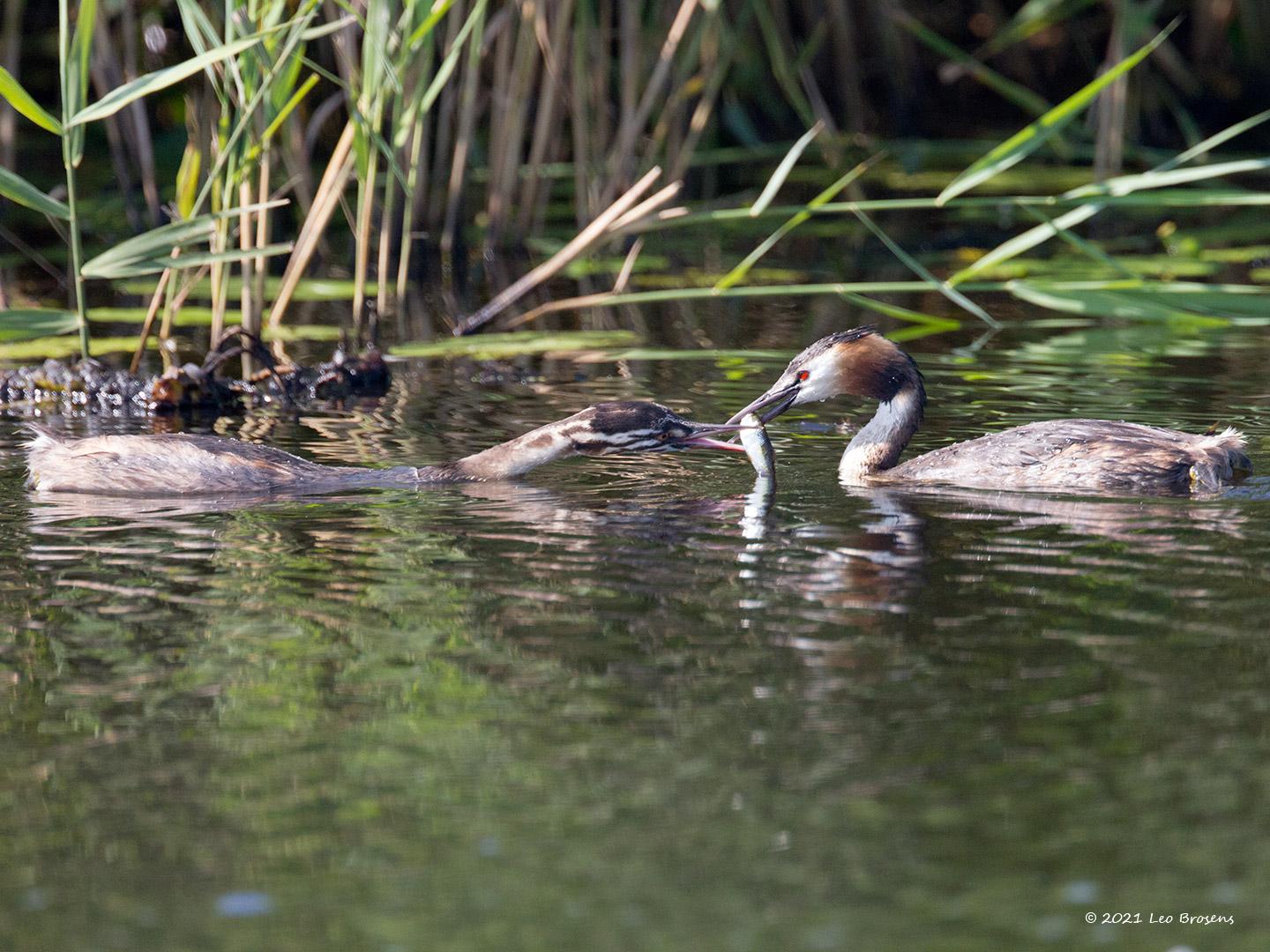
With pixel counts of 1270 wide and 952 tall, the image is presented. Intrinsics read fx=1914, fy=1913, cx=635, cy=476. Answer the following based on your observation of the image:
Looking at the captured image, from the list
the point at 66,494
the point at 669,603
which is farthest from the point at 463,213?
the point at 669,603

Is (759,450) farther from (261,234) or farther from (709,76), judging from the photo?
(709,76)

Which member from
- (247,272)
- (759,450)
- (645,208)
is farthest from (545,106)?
(759,450)

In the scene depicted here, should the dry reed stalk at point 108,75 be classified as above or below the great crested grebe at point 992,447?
above

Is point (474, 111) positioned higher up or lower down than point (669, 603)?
higher up

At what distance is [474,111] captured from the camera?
1211 cm

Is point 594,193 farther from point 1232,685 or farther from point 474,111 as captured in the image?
point 1232,685

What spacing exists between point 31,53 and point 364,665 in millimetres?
12811

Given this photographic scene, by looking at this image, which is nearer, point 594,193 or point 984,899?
point 984,899

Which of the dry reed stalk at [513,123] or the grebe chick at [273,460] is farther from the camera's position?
the dry reed stalk at [513,123]

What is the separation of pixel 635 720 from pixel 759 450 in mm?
2799

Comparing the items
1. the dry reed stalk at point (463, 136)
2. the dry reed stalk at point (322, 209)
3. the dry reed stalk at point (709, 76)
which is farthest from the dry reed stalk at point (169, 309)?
the dry reed stalk at point (709, 76)

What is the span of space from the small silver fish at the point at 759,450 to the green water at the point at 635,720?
132 mm

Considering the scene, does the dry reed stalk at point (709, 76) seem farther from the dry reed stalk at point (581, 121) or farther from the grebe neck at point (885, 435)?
the grebe neck at point (885, 435)

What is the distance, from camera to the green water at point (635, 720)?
370cm
